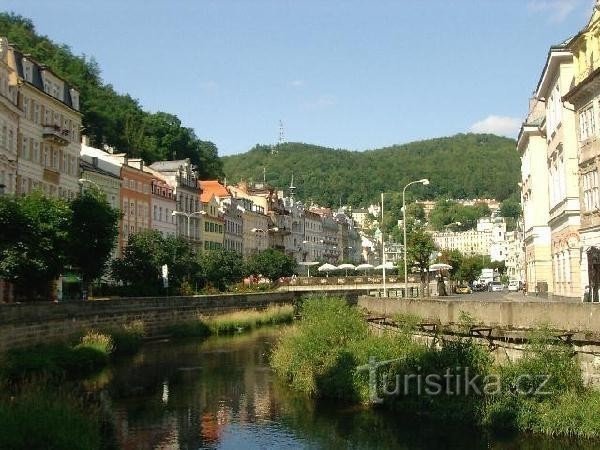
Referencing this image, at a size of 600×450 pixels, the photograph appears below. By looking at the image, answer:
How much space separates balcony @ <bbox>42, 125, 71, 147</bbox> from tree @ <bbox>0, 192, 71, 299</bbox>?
41.1ft

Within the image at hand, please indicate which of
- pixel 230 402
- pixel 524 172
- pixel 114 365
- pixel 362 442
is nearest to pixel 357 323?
pixel 230 402

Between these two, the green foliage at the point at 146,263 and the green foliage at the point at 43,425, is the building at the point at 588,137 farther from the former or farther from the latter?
the green foliage at the point at 146,263

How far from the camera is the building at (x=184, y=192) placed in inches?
3664

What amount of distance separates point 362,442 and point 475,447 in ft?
11.3

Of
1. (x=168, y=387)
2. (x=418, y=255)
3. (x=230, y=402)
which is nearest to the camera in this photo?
(x=230, y=402)

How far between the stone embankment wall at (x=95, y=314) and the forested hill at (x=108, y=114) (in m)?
35.4

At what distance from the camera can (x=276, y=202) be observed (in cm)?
13975

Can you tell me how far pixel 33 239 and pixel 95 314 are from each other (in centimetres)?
648

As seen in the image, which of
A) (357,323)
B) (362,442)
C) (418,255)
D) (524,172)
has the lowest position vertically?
(362,442)

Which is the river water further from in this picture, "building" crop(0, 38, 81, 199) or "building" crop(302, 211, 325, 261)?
"building" crop(302, 211, 325, 261)

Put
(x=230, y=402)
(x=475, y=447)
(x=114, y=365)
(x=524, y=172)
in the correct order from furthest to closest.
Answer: (x=524, y=172)
(x=114, y=365)
(x=230, y=402)
(x=475, y=447)

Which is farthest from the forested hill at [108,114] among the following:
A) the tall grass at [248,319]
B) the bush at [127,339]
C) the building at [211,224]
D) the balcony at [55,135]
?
the bush at [127,339]

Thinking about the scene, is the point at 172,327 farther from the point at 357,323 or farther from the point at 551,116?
the point at 551,116

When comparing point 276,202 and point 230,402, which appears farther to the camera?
point 276,202
